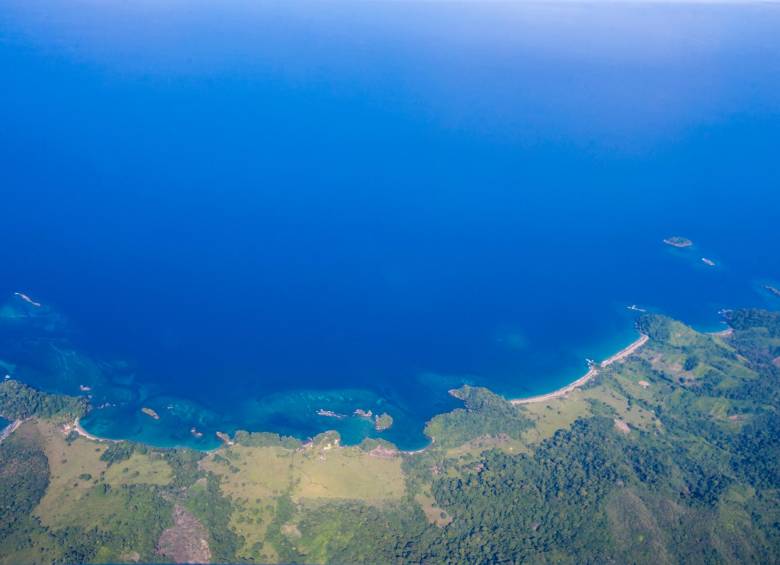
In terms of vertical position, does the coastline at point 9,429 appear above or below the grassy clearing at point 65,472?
above

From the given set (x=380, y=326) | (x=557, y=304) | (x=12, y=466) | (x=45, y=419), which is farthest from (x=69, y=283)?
(x=557, y=304)

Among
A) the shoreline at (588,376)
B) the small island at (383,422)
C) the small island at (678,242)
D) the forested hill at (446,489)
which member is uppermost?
the small island at (678,242)

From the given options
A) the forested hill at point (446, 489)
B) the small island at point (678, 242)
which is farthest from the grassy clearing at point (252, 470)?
the small island at point (678, 242)

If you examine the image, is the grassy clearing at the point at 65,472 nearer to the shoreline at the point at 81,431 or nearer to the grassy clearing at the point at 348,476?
the shoreline at the point at 81,431

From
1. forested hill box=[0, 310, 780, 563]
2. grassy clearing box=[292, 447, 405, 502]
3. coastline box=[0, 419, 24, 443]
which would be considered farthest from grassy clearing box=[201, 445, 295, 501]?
coastline box=[0, 419, 24, 443]

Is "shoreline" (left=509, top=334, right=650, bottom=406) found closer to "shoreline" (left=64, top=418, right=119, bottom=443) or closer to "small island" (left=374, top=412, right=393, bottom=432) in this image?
"small island" (left=374, top=412, right=393, bottom=432)

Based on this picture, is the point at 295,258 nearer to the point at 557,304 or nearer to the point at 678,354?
the point at 557,304

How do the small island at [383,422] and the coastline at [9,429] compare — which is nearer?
the coastline at [9,429]

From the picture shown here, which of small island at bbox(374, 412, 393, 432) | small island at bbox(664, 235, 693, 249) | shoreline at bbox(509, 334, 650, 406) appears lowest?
small island at bbox(374, 412, 393, 432)
